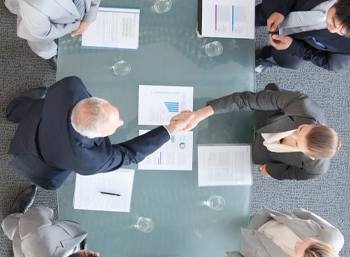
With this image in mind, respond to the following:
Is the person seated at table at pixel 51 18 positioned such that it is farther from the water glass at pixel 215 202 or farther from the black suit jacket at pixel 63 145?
the water glass at pixel 215 202

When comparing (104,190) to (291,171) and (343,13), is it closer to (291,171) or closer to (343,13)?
(291,171)

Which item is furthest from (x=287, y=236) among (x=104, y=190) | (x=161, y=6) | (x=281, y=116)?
(x=161, y=6)

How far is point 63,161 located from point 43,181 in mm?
442

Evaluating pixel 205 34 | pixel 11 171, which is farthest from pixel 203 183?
pixel 11 171

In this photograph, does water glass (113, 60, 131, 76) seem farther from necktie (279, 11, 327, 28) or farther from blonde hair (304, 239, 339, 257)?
blonde hair (304, 239, 339, 257)

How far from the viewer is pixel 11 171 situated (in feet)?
6.78

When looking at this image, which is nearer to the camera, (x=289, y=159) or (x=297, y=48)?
(x=289, y=159)

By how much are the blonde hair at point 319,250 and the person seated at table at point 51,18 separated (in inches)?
70.0

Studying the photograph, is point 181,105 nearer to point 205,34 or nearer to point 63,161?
point 205,34

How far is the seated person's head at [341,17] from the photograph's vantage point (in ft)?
3.84

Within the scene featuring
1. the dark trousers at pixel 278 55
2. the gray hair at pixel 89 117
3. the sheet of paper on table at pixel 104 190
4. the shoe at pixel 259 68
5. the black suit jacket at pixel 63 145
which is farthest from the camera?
the shoe at pixel 259 68

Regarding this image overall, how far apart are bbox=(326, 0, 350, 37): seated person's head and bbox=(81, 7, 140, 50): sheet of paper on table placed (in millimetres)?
1098

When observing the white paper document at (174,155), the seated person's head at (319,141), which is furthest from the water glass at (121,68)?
the seated person's head at (319,141)

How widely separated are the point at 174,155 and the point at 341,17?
3.83 feet
